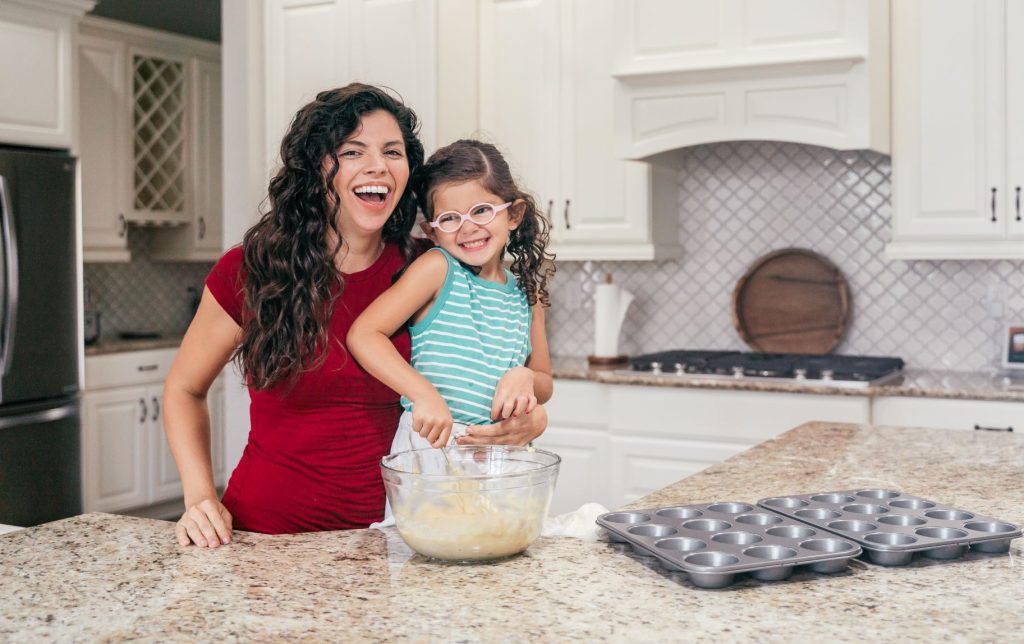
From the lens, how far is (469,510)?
1245 millimetres

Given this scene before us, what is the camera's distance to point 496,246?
5.98ft

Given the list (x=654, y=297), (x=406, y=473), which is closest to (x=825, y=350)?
(x=654, y=297)

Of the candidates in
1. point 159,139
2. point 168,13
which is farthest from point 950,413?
point 159,139

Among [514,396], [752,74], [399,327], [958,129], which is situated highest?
[752,74]

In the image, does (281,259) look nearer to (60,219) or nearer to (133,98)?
(60,219)

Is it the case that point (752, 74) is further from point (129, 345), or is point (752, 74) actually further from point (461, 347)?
point (129, 345)

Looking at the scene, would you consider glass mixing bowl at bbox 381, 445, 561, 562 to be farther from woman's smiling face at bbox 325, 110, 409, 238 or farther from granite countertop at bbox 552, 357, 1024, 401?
granite countertop at bbox 552, 357, 1024, 401

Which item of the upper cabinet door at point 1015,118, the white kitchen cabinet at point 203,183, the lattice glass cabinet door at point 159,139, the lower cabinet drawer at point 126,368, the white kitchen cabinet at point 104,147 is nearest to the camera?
the upper cabinet door at point 1015,118

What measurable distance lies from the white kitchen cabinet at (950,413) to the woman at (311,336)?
81.4 inches

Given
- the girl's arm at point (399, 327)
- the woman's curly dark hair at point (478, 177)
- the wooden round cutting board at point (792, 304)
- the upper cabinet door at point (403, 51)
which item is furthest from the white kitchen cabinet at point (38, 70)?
the girl's arm at point (399, 327)

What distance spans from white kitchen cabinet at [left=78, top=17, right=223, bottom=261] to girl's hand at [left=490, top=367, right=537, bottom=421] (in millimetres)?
4098

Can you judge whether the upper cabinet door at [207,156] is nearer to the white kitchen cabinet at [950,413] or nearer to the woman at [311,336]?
the white kitchen cabinet at [950,413]

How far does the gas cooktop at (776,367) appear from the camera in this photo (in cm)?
356

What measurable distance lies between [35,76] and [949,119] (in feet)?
11.6
